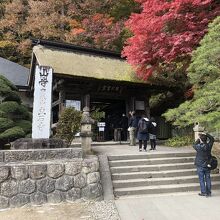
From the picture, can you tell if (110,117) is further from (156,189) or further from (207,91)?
(207,91)

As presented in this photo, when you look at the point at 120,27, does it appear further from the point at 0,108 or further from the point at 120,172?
the point at 120,172

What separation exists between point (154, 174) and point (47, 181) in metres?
3.40

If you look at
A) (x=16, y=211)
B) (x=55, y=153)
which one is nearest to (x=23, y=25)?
(x=55, y=153)

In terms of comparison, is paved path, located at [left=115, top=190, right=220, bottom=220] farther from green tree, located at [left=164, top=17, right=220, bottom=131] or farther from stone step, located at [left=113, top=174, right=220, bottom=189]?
green tree, located at [left=164, top=17, right=220, bottom=131]

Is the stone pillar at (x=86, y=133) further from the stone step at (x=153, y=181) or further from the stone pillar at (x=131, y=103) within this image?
the stone pillar at (x=131, y=103)

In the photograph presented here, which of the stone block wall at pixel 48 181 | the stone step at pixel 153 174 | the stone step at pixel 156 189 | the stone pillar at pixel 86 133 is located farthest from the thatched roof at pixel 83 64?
the stone step at pixel 156 189

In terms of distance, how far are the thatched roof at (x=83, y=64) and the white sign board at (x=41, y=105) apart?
4.98m

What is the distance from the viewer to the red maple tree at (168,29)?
1248cm

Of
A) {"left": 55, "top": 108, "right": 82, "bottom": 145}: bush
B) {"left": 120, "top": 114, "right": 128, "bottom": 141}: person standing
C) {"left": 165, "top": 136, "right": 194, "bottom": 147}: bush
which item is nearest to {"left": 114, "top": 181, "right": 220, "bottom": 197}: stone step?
{"left": 55, "top": 108, "right": 82, "bottom": 145}: bush

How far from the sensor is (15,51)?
26.5 metres

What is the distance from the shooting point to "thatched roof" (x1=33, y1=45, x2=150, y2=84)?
14914 millimetres

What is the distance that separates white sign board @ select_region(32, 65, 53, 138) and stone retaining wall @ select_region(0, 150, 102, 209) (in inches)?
39.4

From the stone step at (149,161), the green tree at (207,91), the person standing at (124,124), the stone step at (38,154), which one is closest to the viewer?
the green tree at (207,91)

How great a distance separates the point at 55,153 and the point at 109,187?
1748 mm
